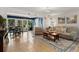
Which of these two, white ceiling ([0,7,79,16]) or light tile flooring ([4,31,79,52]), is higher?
white ceiling ([0,7,79,16])

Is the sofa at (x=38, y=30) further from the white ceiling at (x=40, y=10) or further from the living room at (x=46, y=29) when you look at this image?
the white ceiling at (x=40, y=10)

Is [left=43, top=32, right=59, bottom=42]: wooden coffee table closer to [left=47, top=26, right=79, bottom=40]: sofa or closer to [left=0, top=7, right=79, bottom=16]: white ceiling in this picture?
[left=47, top=26, right=79, bottom=40]: sofa

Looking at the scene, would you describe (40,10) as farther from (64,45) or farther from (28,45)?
(64,45)

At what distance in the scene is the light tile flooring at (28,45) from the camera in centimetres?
299

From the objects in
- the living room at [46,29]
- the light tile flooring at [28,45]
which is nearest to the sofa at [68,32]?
the living room at [46,29]

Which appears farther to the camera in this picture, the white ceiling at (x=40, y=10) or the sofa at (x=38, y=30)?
the sofa at (x=38, y=30)

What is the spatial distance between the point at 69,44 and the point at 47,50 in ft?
1.73

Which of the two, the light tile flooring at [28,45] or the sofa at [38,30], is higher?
Answer: the sofa at [38,30]

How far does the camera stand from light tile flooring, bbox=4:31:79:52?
2.99 m

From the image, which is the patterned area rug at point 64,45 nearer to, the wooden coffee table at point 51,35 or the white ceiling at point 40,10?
the wooden coffee table at point 51,35

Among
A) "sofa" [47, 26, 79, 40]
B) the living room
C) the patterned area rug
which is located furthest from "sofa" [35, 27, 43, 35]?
"sofa" [47, 26, 79, 40]

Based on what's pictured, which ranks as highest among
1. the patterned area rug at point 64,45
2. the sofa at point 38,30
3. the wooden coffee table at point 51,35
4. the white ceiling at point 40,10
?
the white ceiling at point 40,10
